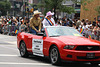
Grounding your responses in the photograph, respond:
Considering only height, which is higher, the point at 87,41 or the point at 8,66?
the point at 87,41

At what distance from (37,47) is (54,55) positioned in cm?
139

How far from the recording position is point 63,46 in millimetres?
9594

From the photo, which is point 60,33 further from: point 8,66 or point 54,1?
point 54,1

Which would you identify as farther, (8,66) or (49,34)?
(49,34)

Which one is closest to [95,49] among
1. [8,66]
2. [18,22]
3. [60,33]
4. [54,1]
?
[60,33]

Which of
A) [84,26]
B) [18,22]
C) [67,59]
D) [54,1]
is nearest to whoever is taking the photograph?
[67,59]

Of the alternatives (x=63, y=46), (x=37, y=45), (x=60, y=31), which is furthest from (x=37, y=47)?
(x=63, y=46)

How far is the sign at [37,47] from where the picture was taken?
11.0 metres

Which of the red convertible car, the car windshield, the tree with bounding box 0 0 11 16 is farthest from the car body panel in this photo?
the tree with bounding box 0 0 11 16

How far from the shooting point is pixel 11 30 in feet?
96.7

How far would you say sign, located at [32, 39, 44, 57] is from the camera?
1103 centimetres

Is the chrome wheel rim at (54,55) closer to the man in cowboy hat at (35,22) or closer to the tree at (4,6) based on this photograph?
the man in cowboy hat at (35,22)

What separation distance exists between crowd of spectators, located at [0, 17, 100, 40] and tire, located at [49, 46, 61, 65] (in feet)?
18.7

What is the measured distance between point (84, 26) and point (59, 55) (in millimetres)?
12140
